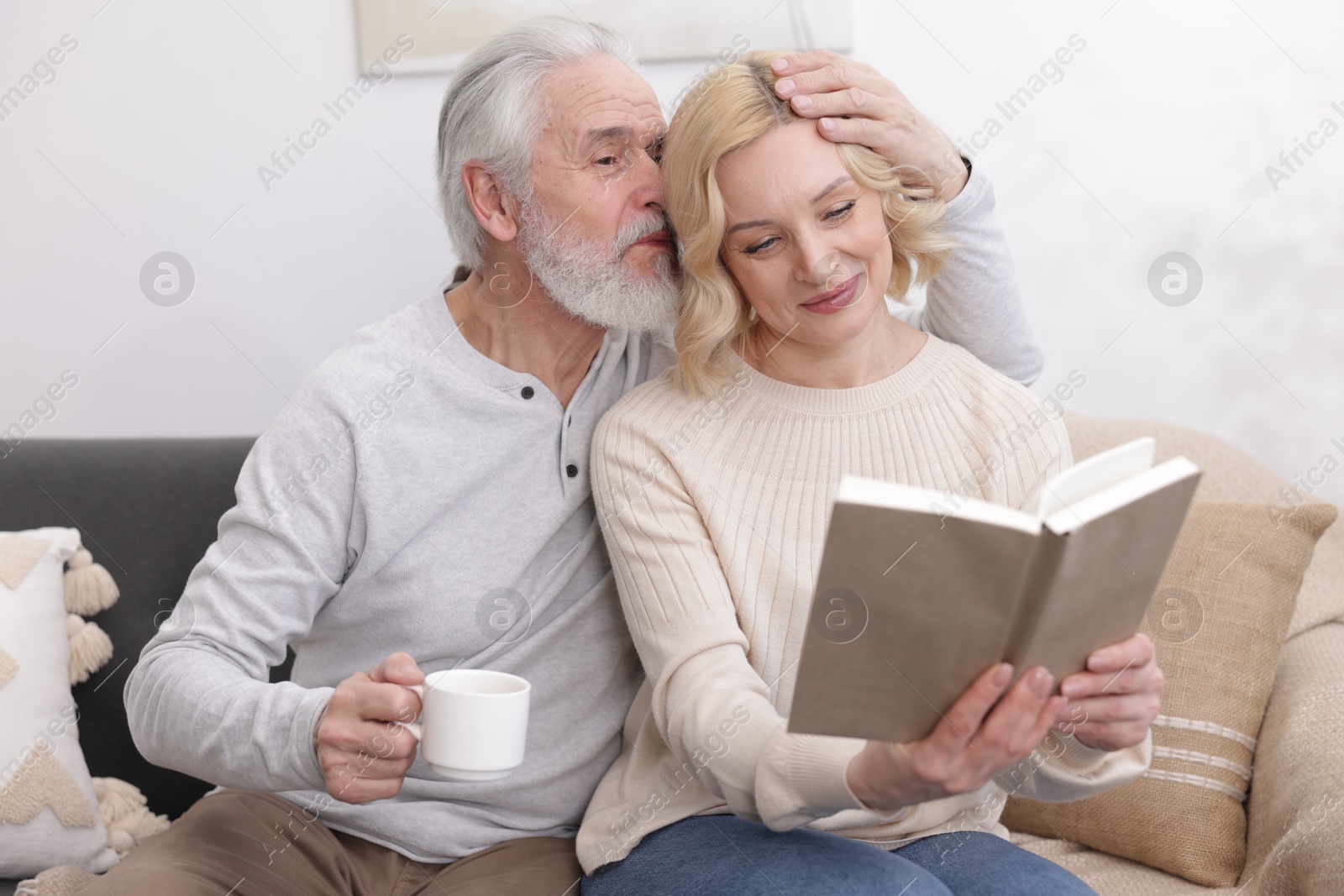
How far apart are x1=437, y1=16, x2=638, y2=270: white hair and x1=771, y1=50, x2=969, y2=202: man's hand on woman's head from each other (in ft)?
1.21

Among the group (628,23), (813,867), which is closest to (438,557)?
(813,867)

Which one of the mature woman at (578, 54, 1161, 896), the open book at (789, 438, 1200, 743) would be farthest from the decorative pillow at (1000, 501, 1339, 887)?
the open book at (789, 438, 1200, 743)

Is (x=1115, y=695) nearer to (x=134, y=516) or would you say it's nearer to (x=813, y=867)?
(x=813, y=867)

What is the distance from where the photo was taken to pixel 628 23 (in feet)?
6.60

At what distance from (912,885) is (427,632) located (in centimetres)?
71

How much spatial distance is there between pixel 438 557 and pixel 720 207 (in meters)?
0.61

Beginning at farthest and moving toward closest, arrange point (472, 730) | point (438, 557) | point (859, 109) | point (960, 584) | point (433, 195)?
point (433, 195)
point (438, 557)
point (859, 109)
point (472, 730)
point (960, 584)

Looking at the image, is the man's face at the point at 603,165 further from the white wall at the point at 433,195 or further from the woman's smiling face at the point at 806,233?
the white wall at the point at 433,195

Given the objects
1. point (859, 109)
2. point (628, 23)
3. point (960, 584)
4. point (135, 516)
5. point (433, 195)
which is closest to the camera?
point (960, 584)

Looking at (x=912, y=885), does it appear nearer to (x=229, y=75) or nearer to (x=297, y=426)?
(x=297, y=426)

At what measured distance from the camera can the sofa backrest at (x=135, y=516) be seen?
188 centimetres

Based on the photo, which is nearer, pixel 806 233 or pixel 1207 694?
pixel 806 233

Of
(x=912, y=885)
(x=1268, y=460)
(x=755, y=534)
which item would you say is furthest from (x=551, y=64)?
(x=1268, y=460)

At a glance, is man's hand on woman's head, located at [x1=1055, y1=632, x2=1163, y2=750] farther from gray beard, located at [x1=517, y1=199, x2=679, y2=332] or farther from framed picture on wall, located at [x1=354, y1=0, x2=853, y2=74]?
framed picture on wall, located at [x1=354, y1=0, x2=853, y2=74]
